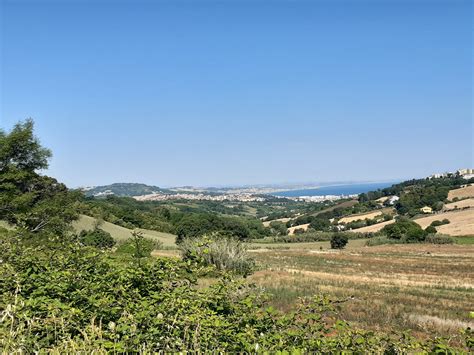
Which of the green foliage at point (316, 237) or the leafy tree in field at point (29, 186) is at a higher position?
the leafy tree in field at point (29, 186)

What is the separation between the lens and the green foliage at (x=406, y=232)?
3095 inches

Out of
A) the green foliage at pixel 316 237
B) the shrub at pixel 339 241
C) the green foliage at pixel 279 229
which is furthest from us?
the green foliage at pixel 279 229

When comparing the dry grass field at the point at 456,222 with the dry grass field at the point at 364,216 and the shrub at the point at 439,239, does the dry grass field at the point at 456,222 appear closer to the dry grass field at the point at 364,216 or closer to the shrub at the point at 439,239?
the shrub at the point at 439,239

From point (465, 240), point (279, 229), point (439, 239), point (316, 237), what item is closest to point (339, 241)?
point (439, 239)

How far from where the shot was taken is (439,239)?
75.4 meters

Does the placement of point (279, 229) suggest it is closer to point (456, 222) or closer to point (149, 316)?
point (456, 222)

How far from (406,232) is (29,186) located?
74.6 meters

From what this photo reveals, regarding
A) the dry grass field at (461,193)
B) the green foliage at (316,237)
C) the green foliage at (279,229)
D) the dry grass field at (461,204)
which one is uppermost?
the dry grass field at (461,193)

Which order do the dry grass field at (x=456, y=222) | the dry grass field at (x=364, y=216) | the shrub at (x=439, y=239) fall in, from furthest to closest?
the dry grass field at (x=364, y=216)
the dry grass field at (x=456, y=222)
the shrub at (x=439, y=239)

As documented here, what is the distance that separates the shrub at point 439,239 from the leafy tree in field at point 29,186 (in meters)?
69.1

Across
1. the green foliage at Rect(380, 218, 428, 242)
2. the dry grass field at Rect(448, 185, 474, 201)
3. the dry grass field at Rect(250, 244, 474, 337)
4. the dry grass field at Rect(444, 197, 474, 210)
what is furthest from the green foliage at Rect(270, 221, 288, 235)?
the dry grass field at Rect(250, 244, 474, 337)

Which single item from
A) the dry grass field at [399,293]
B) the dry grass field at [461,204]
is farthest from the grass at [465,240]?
the dry grass field at [461,204]

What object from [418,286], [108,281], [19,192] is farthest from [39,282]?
[418,286]

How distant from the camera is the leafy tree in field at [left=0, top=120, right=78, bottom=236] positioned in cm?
2425
